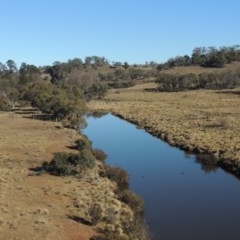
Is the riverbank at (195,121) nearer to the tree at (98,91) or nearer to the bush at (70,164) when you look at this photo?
the tree at (98,91)

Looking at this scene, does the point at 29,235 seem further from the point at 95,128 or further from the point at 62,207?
the point at 95,128

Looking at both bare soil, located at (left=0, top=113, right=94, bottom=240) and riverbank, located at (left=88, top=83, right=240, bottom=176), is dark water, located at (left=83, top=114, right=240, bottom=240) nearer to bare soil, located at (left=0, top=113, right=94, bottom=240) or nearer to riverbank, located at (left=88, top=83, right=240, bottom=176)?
riverbank, located at (left=88, top=83, right=240, bottom=176)

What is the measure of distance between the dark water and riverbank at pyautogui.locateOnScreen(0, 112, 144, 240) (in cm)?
298

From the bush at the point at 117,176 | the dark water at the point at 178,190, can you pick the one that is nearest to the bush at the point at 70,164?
the bush at the point at 117,176

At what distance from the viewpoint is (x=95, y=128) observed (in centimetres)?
9069

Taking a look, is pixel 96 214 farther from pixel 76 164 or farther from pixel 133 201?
pixel 76 164

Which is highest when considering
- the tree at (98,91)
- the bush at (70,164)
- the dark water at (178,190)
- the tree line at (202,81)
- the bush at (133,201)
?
the tree line at (202,81)

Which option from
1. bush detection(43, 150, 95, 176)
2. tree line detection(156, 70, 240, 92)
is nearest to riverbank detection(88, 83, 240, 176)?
bush detection(43, 150, 95, 176)

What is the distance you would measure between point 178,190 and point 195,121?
153 ft

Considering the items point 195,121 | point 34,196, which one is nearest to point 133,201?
point 34,196

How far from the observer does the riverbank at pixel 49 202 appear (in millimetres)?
27500

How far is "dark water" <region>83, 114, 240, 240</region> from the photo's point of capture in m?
30.5

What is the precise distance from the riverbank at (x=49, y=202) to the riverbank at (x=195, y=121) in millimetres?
15478

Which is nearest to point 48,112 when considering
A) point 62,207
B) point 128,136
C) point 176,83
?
point 128,136
